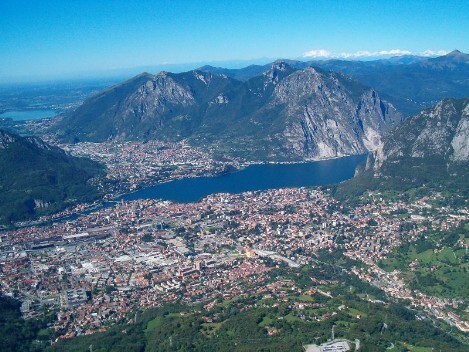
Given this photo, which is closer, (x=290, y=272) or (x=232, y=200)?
(x=290, y=272)

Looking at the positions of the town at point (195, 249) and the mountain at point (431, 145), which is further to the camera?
the mountain at point (431, 145)

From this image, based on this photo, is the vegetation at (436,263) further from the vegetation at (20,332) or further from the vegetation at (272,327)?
the vegetation at (20,332)

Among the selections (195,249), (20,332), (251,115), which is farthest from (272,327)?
(251,115)

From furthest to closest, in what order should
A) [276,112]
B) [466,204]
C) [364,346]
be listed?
[276,112] → [466,204] → [364,346]

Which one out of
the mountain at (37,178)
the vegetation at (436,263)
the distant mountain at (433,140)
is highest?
the distant mountain at (433,140)

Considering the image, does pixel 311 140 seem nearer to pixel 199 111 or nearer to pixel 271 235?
pixel 199 111

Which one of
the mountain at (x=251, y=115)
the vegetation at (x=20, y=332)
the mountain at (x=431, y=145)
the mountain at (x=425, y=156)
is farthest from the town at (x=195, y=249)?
the mountain at (x=251, y=115)

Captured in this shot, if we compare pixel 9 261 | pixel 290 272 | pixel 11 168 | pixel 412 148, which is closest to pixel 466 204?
pixel 412 148
